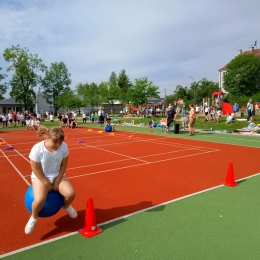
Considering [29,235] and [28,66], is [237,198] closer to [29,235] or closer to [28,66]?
[29,235]

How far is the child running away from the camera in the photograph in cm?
369

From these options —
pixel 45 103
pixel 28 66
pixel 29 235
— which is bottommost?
pixel 29 235

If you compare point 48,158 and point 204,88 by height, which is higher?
point 204,88

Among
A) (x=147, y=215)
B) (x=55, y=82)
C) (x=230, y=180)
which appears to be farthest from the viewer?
(x=55, y=82)

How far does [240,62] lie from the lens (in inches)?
2306

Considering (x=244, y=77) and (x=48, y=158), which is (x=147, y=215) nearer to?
(x=48, y=158)

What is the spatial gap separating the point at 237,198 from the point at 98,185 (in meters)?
3.27

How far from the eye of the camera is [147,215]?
4.42m

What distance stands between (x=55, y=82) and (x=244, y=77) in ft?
167

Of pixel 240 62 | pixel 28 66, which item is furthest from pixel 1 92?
pixel 240 62

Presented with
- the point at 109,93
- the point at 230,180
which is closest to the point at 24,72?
the point at 109,93

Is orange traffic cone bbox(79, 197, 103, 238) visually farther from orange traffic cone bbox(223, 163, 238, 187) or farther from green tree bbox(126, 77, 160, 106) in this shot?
green tree bbox(126, 77, 160, 106)

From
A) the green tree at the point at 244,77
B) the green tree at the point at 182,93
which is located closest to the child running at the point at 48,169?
the green tree at the point at 244,77

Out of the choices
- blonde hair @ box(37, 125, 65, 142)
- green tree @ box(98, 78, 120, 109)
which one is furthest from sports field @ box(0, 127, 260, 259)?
green tree @ box(98, 78, 120, 109)
